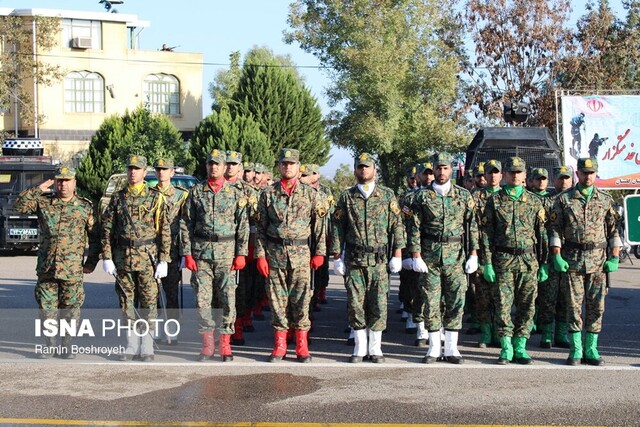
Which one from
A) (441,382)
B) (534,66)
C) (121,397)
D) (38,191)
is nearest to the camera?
(121,397)

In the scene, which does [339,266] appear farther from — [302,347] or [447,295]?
[447,295]

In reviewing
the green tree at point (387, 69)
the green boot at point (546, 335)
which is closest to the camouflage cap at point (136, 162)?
the green boot at point (546, 335)

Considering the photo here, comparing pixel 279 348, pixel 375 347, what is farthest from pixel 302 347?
pixel 375 347

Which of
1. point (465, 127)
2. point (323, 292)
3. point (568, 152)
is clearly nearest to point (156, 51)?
point (465, 127)

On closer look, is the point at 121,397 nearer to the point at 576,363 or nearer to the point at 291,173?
the point at 291,173

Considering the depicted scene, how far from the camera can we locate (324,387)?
8109 millimetres

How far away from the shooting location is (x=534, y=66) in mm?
34938

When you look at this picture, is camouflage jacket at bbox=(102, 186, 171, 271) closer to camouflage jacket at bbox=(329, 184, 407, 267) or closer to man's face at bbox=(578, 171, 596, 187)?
camouflage jacket at bbox=(329, 184, 407, 267)

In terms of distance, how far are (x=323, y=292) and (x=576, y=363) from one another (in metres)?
5.77

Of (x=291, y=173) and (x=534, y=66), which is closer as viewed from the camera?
(x=291, y=173)

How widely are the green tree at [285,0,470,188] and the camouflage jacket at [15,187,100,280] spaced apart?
29.8 metres

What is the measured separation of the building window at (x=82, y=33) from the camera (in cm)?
5022

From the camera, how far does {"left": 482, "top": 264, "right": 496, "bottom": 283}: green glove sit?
9438 mm

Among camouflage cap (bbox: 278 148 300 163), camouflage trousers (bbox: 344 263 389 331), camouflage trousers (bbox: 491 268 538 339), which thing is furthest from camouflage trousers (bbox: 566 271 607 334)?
camouflage cap (bbox: 278 148 300 163)
